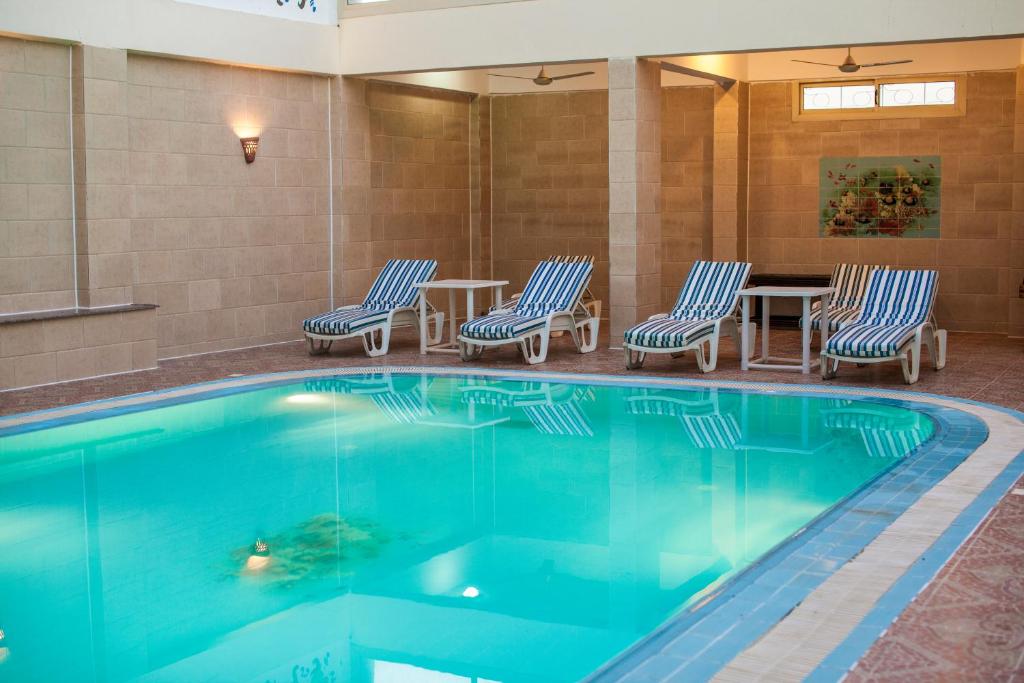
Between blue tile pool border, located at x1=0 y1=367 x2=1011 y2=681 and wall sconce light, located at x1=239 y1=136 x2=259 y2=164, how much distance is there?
14.4 ft

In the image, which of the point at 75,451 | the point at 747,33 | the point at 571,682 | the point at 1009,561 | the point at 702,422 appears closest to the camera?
the point at 571,682

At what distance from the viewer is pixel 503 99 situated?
18766 mm

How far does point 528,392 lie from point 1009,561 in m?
6.36

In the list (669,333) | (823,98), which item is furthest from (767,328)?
(823,98)

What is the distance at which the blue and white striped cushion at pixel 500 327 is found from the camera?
43.1 feet

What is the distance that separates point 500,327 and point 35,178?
4870mm

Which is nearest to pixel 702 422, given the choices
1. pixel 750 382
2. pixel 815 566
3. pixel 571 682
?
pixel 750 382

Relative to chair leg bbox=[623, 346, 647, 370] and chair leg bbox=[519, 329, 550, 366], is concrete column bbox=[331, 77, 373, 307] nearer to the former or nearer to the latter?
chair leg bbox=[519, 329, 550, 366]

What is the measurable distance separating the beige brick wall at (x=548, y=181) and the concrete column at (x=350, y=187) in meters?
3.03

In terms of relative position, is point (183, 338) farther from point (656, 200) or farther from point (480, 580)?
point (480, 580)

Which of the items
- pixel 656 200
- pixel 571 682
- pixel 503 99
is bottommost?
pixel 571 682

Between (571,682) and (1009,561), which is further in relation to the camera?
(1009,561)

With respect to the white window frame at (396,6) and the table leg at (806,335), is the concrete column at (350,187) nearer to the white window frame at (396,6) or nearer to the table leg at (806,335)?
the white window frame at (396,6)

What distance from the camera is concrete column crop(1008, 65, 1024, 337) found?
1541 cm
